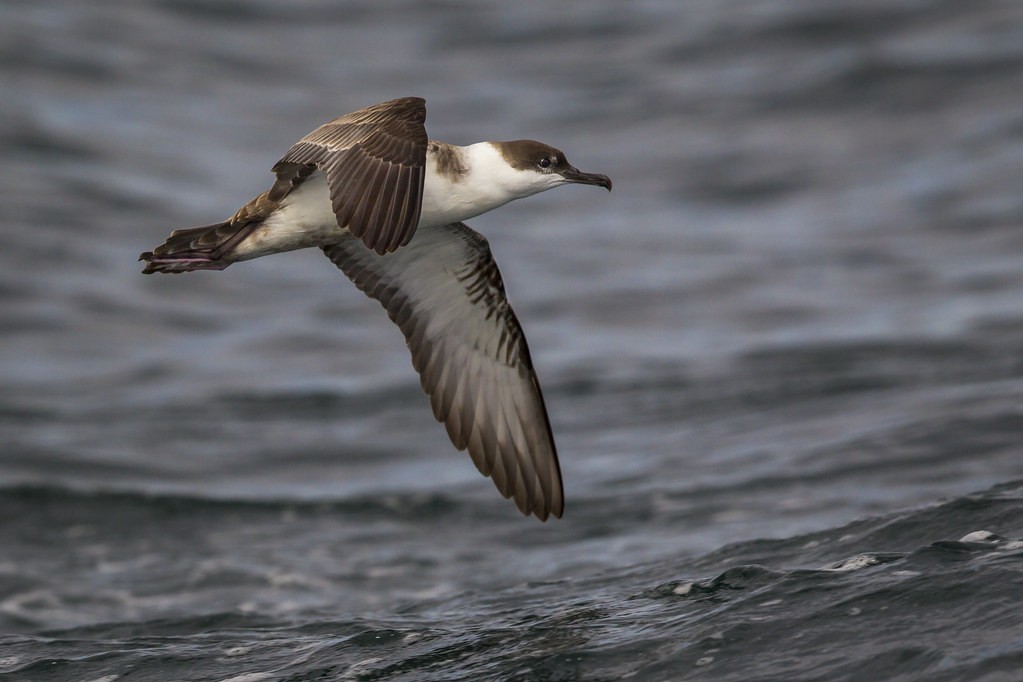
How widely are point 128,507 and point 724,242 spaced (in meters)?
8.24

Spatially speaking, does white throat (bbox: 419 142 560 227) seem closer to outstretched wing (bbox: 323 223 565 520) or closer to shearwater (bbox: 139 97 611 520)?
shearwater (bbox: 139 97 611 520)

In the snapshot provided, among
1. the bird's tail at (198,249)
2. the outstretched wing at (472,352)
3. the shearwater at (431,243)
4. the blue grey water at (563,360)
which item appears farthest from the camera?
the outstretched wing at (472,352)

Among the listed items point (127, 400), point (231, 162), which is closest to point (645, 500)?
point (127, 400)

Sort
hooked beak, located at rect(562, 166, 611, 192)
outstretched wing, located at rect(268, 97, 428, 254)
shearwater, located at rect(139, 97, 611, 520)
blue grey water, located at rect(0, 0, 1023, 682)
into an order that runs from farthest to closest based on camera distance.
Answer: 1. hooked beak, located at rect(562, 166, 611, 192)
2. blue grey water, located at rect(0, 0, 1023, 682)
3. shearwater, located at rect(139, 97, 611, 520)
4. outstretched wing, located at rect(268, 97, 428, 254)

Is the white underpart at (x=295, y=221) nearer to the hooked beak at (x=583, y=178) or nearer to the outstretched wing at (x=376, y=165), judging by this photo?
the outstretched wing at (x=376, y=165)

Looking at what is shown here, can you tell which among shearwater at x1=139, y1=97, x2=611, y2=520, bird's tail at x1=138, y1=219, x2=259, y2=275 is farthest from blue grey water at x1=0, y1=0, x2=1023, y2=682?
bird's tail at x1=138, y1=219, x2=259, y2=275

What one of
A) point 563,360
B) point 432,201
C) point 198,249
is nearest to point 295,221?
point 198,249

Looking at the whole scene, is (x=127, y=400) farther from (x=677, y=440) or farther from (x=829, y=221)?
(x=829, y=221)

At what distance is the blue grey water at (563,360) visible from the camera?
707 centimetres

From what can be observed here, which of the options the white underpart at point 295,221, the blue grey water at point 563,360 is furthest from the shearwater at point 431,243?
the blue grey water at point 563,360

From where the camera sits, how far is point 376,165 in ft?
21.5

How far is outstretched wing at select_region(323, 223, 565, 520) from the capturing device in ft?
27.0

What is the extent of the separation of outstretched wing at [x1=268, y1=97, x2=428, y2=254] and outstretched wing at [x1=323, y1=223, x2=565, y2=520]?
1.25m

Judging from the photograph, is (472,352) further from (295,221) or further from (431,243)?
(295,221)
